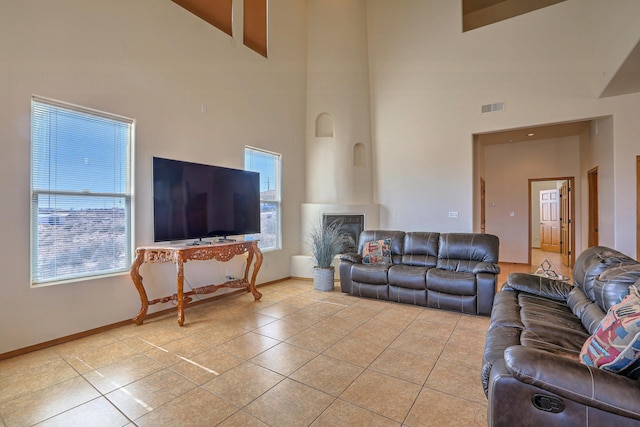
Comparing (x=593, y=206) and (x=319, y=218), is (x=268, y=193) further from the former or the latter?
(x=593, y=206)

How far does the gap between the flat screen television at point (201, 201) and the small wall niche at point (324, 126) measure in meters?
2.09

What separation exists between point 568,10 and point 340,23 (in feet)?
12.3

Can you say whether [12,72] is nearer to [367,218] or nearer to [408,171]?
[367,218]

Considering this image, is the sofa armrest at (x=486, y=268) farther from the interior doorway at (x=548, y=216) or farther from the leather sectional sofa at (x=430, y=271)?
the interior doorway at (x=548, y=216)

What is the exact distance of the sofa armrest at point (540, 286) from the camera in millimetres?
2754

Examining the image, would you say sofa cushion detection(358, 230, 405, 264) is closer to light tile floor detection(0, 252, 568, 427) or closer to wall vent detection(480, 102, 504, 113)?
light tile floor detection(0, 252, 568, 427)

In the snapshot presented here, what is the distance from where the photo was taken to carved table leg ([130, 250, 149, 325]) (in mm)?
3283

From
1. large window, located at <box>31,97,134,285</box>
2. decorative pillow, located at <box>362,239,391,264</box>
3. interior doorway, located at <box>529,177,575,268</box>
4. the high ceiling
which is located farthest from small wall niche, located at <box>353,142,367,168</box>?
interior doorway, located at <box>529,177,575,268</box>

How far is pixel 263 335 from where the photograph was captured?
10.2 ft

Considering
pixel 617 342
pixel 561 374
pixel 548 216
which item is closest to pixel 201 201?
pixel 561 374

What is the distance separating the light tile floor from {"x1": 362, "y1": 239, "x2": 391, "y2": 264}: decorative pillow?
3.51 feet

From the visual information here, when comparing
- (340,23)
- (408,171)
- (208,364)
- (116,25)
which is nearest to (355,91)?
(340,23)

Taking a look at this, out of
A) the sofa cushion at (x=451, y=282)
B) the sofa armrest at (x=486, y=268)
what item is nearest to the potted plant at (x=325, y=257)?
the sofa cushion at (x=451, y=282)

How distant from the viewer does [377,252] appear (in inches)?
182
